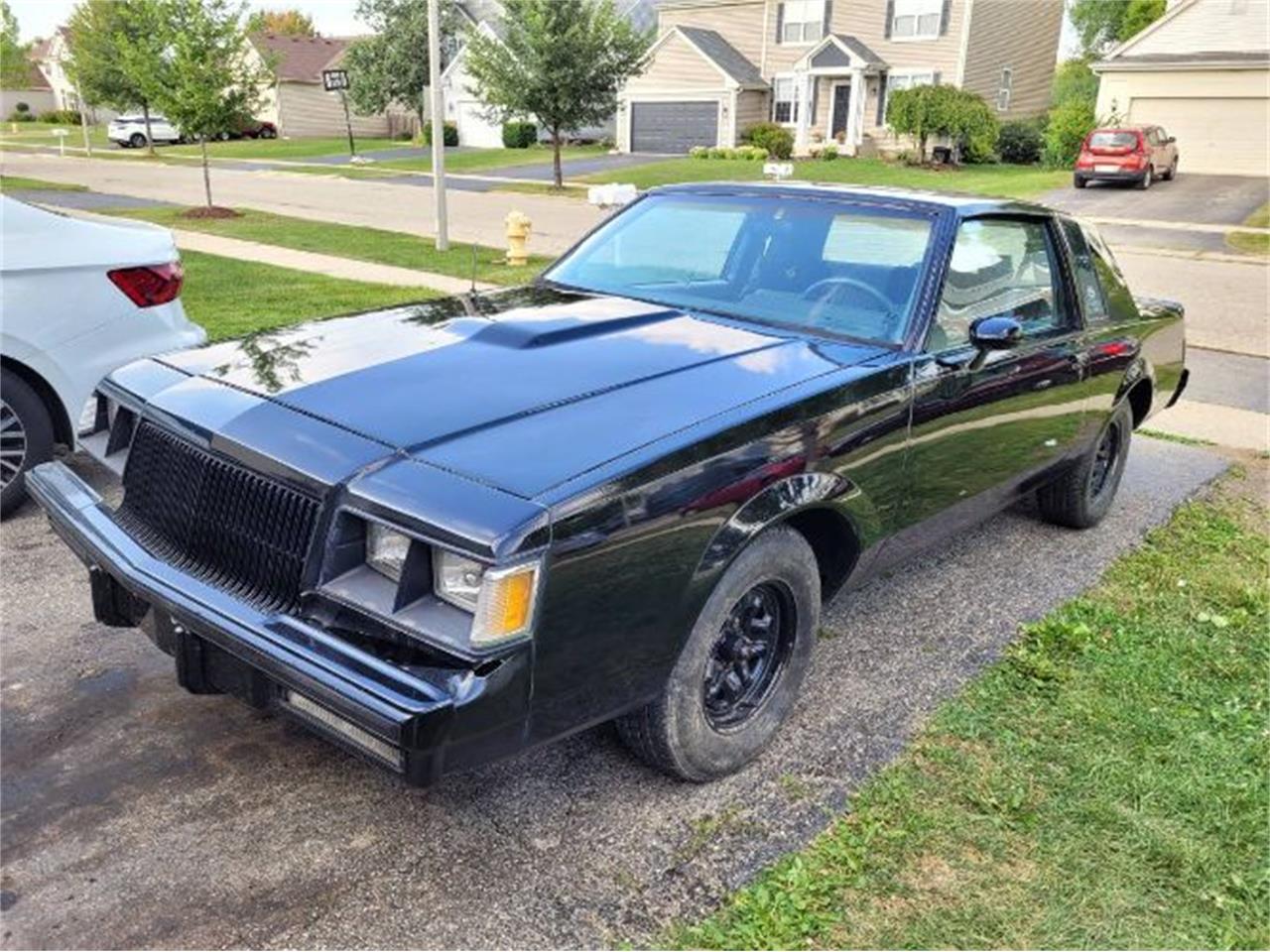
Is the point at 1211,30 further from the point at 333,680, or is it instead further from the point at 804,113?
the point at 333,680

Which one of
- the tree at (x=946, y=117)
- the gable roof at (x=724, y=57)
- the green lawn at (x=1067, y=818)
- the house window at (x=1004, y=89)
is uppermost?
the gable roof at (x=724, y=57)

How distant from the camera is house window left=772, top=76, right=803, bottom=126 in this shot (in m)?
39.3

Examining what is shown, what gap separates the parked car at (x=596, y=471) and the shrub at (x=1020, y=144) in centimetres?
3274

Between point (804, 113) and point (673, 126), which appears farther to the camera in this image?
point (673, 126)

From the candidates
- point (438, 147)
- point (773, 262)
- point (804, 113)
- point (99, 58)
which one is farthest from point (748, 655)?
point (99, 58)

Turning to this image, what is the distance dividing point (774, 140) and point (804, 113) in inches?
104

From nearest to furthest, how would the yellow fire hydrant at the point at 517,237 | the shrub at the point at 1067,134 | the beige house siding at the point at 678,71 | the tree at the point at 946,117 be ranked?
the yellow fire hydrant at the point at 517,237, the shrub at the point at 1067,134, the tree at the point at 946,117, the beige house siding at the point at 678,71

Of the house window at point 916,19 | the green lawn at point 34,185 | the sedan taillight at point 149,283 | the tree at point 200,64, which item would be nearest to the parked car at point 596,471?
the sedan taillight at point 149,283

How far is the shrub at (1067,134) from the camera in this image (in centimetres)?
3156

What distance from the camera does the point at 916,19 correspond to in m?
36.2

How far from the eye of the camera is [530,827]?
2.87 metres

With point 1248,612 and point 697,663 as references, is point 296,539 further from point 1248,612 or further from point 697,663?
point 1248,612

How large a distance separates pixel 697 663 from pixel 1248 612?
281 centimetres

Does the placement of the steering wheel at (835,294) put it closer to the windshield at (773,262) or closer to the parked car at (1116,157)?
the windshield at (773,262)
